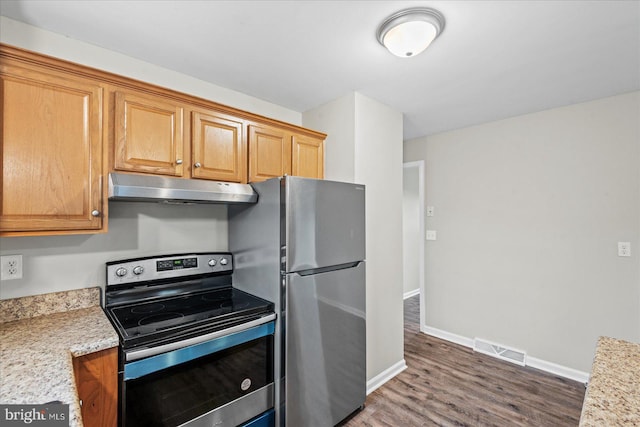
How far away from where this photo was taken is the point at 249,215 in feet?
6.55

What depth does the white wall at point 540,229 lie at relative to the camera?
241 centimetres

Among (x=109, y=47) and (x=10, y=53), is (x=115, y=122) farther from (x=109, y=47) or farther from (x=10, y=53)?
(x=109, y=47)

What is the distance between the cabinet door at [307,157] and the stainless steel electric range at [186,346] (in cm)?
100

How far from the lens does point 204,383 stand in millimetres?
1464

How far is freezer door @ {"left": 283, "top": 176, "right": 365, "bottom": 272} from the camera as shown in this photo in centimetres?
172

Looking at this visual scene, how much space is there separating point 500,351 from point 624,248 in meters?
1.43

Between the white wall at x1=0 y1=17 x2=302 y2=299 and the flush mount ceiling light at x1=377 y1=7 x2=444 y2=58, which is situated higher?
the flush mount ceiling light at x1=377 y1=7 x2=444 y2=58

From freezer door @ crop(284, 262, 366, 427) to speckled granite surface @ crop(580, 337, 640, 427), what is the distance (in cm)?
126

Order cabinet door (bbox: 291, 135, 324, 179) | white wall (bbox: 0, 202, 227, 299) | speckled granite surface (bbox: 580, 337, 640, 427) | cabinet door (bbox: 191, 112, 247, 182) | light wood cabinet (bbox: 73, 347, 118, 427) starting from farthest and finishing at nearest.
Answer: cabinet door (bbox: 291, 135, 324, 179), cabinet door (bbox: 191, 112, 247, 182), white wall (bbox: 0, 202, 227, 299), light wood cabinet (bbox: 73, 347, 118, 427), speckled granite surface (bbox: 580, 337, 640, 427)

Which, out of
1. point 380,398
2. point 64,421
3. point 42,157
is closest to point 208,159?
point 42,157

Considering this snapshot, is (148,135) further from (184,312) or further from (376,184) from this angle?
(376,184)

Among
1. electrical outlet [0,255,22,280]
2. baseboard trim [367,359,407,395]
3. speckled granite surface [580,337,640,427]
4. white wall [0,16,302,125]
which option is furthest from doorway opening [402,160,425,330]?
electrical outlet [0,255,22,280]

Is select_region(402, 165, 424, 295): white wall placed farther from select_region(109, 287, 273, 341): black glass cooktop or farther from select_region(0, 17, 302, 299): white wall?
select_region(109, 287, 273, 341): black glass cooktop

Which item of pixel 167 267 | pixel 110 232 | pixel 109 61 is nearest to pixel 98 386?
pixel 167 267
